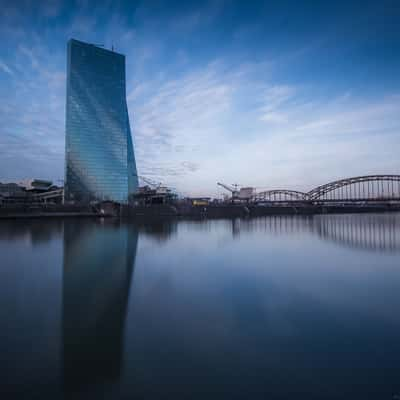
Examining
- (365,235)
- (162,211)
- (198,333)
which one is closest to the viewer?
(198,333)

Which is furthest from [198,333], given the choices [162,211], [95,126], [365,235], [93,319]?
[95,126]

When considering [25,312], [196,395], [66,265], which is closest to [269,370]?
[196,395]

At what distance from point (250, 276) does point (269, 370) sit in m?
6.76

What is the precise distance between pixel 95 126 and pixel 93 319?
319 ft

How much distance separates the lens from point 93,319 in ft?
21.6

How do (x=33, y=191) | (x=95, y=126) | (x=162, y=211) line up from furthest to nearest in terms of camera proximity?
(x=33, y=191) < (x=95, y=126) < (x=162, y=211)

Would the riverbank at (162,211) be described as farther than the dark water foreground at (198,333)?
Yes

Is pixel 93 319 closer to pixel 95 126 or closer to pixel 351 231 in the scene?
pixel 351 231

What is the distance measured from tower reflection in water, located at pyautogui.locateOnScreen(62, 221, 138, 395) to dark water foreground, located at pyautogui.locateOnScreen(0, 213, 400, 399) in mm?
31

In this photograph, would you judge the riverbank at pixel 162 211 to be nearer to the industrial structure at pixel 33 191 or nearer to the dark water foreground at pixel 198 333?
the industrial structure at pixel 33 191

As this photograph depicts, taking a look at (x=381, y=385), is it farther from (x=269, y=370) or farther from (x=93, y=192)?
(x=93, y=192)

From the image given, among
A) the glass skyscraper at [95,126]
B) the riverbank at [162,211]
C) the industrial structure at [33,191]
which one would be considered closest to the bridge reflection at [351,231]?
the riverbank at [162,211]

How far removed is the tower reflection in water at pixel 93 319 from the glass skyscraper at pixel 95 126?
284 ft

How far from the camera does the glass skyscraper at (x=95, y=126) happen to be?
90.2m
